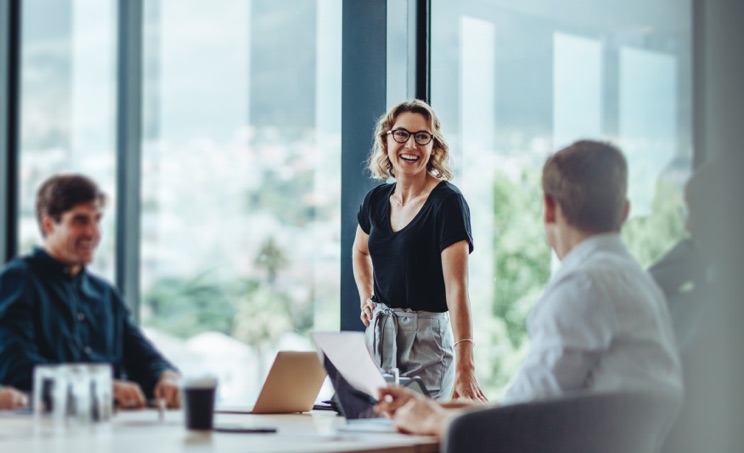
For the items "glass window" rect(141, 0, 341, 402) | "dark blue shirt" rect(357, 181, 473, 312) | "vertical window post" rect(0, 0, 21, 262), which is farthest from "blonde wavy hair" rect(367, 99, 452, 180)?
"glass window" rect(141, 0, 341, 402)

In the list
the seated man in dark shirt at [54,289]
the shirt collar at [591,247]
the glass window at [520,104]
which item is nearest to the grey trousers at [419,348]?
the glass window at [520,104]

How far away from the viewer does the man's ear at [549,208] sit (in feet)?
7.30

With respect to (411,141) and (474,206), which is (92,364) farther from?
(474,206)

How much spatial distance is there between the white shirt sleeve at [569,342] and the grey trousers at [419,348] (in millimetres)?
1248

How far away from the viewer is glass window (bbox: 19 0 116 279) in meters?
5.69

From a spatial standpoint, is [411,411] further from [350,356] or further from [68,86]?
[68,86]

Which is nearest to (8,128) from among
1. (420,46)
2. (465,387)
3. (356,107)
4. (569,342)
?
(356,107)

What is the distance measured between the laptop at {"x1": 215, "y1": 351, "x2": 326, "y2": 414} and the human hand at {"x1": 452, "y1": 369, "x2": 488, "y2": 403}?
2.10 ft

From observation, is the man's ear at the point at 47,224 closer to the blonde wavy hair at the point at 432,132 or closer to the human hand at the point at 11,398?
the human hand at the point at 11,398

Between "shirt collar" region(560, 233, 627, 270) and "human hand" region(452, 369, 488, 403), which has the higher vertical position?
"shirt collar" region(560, 233, 627, 270)

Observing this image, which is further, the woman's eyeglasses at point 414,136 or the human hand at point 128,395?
the woman's eyeglasses at point 414,136

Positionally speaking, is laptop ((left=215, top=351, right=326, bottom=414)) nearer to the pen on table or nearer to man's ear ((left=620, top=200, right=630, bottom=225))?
the pen on table

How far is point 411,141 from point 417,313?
59 centimetres

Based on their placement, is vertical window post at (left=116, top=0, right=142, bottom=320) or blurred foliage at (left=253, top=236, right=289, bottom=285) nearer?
vertical window post at (left=116, top=0, right=142, bottom=320)
